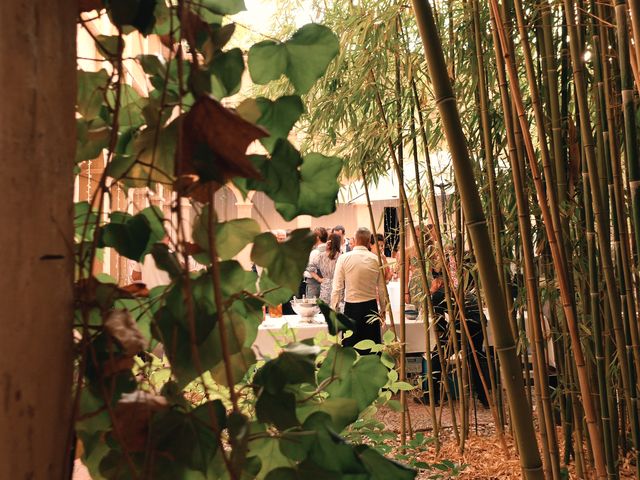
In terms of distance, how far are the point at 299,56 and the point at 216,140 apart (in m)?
0.16

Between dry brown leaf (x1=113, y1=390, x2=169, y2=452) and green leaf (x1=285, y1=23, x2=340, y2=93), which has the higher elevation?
green leaf (x1=285, y1=23, x2=340, y2=93)

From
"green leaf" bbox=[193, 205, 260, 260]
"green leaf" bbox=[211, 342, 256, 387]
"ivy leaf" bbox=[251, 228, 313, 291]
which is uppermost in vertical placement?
"green leaf" bbox=[193, 205, 260, 260]

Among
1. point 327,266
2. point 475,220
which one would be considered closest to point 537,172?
point 475,220

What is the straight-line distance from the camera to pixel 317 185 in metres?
0.58

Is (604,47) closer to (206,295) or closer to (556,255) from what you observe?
(556,255)

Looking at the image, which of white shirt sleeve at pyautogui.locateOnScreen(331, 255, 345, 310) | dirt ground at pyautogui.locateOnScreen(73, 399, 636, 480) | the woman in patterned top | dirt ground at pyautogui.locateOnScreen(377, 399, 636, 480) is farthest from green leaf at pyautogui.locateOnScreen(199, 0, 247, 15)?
the woman in patterned top

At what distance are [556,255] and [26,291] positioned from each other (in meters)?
1.55

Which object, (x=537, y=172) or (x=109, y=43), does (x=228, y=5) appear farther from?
(x=537, y=172)

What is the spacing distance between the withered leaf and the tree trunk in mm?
89

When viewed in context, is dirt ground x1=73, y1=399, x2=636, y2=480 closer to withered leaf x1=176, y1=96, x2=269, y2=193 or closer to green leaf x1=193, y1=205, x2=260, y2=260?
green leaf x1=193, y1=205, x2=260, y2=260

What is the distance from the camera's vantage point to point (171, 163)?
0.55 m

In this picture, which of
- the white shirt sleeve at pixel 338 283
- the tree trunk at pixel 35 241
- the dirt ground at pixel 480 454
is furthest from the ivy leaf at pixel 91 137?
the white shirt sleeve at pixel 338 283

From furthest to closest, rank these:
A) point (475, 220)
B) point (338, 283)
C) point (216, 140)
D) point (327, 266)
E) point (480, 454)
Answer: point (327, 266) → point (338, 283) → point (480, 454) → point (475, 220) → point (216, 140)

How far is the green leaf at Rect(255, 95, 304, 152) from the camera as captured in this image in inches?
21.9
